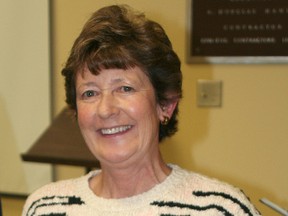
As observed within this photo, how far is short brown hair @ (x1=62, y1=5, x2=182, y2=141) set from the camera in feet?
4.32

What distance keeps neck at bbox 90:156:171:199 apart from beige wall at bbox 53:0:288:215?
1.06 metres

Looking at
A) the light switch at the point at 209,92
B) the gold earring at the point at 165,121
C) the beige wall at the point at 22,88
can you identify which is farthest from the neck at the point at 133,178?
the beige wall at the point at 22,88

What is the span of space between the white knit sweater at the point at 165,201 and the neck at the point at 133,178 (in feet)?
0.06

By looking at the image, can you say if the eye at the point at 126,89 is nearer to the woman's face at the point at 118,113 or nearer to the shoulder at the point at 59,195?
the woman's face at the point at 118,113

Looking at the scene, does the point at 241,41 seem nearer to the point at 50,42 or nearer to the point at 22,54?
the point at 50,42

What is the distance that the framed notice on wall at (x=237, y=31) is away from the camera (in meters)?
2.36

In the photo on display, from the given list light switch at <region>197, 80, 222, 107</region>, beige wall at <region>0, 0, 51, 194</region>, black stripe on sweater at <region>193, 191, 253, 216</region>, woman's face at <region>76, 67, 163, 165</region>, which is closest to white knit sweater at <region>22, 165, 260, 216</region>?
black stripe on sweater at <region>193, 191, 253, 216</region>

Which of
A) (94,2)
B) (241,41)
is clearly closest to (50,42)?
(94,2)

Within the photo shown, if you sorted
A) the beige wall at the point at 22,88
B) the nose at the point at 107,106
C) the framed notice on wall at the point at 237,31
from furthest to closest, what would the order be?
the beige wall at the point at 22,88 < the framed notice on wall at the point at 237,31 < the nose at the point at 107,106

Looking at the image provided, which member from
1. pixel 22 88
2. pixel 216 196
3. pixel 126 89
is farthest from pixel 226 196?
pixel 22 88

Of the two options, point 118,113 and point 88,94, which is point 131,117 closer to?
point 118,113

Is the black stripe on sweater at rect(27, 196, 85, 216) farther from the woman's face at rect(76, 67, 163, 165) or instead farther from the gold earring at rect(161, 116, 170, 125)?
the gold earring at rect(161, 116, 170, 125)

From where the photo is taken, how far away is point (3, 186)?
2.79 metres

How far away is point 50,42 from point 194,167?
98 cm
